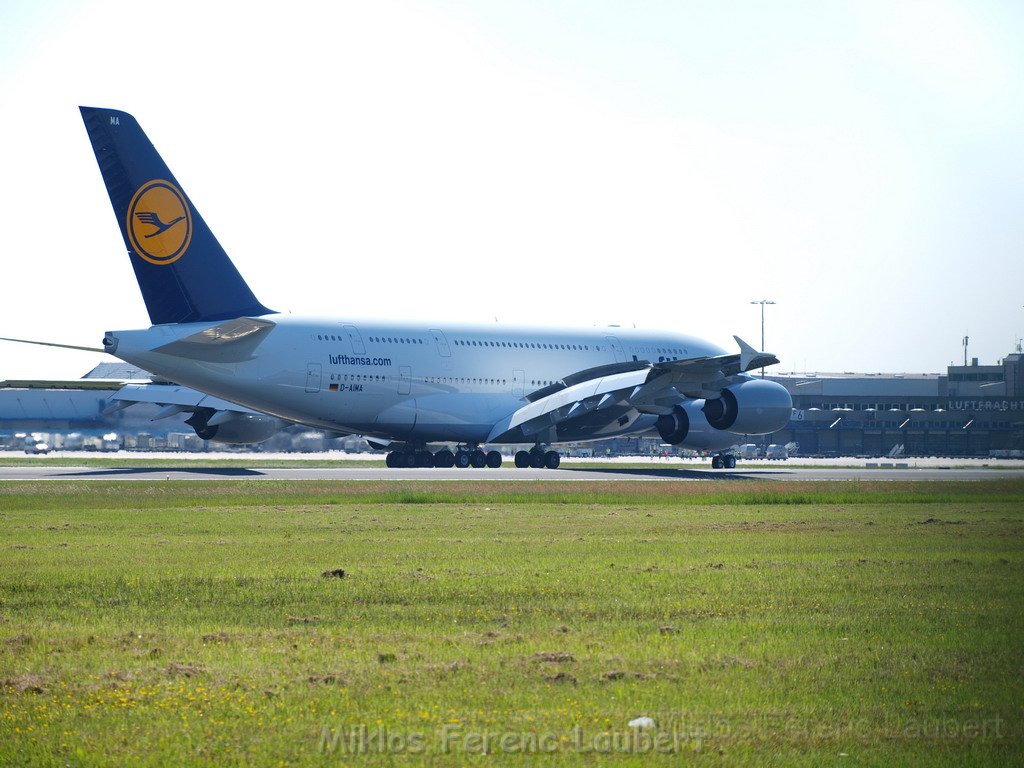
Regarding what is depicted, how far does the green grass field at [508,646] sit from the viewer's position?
8.64m

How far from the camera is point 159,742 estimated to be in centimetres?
853

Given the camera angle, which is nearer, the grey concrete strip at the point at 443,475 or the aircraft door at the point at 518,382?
the grey concrete strip at the point at 443,475

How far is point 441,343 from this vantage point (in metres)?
54.4

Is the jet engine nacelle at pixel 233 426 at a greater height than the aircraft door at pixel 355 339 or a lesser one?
lesser

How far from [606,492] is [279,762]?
29.0m

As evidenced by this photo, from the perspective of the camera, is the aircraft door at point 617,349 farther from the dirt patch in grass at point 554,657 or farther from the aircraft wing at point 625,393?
the dirt patch in grass at point 554,657

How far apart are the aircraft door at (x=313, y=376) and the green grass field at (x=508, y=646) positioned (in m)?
24.5

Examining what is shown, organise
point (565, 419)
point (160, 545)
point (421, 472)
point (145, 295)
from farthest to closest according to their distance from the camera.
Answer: point (565, 419)
point (421, 472)
point (145, 295)
point (160, 545)

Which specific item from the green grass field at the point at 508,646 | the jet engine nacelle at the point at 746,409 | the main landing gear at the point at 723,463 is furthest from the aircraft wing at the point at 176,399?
the green grass field at the point at 508,646

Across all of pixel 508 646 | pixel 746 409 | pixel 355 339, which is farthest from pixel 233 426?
pixel 508 646

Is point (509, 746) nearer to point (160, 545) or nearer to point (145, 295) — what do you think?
point (160, 545)

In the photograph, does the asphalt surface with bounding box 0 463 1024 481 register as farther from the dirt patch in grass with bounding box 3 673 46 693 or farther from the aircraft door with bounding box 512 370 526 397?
the dirt patch in grass with bounding box 3 673 46 693

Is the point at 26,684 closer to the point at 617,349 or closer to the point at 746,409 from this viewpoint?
the point at 746,409

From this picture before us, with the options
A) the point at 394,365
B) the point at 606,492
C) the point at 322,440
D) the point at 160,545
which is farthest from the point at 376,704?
the point at 322,440
